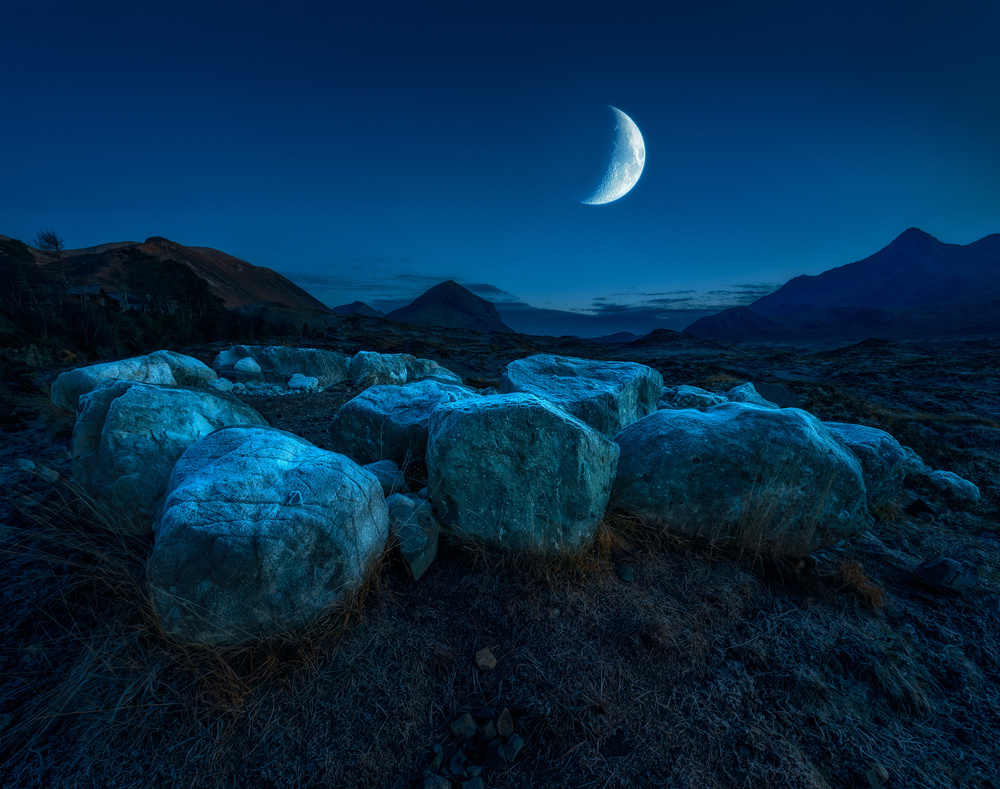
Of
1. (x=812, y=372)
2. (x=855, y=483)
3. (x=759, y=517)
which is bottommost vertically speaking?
(x=812, y=372)

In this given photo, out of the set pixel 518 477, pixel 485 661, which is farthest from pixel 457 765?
pixel 518 477

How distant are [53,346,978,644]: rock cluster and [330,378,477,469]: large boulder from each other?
0.08ft

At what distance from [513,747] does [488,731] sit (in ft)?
0.50

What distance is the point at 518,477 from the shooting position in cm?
326

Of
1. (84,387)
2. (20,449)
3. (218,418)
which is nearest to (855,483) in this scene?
(218,418)

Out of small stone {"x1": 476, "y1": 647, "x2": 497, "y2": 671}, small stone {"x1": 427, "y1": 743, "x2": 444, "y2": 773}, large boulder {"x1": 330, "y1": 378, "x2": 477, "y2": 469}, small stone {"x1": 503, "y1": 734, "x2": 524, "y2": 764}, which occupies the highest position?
large boulder {"x1": 330, "y1": 378, "x2": 477, "y2": 469}

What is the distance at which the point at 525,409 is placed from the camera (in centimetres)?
331

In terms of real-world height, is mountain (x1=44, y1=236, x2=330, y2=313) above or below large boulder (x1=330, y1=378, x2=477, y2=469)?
above

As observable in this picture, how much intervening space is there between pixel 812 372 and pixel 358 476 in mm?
36806

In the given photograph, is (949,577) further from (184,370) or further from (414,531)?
(184,370)

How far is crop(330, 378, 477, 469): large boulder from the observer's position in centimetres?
440

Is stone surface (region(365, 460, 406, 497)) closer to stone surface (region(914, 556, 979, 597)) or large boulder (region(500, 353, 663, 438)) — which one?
large boulder (region(500, 353, 663, 438))

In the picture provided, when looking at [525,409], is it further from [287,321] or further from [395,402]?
[287,321]

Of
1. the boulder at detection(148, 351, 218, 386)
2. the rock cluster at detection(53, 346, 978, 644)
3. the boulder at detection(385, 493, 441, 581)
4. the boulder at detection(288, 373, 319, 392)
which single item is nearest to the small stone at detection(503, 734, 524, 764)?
the rock cluster at detection(53, 346, 978, 644)
